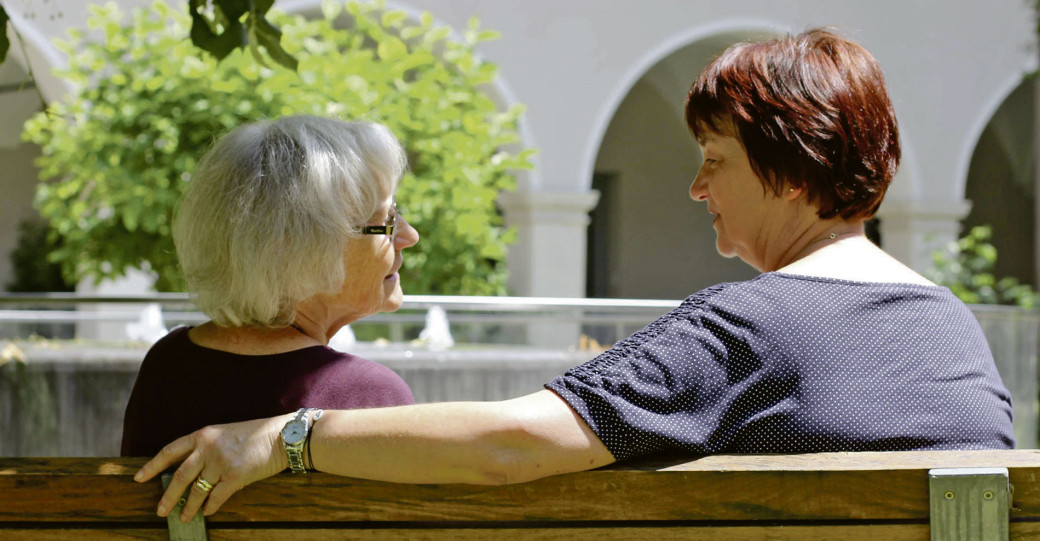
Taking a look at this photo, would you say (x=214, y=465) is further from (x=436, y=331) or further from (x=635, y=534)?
(x=436, y=331)

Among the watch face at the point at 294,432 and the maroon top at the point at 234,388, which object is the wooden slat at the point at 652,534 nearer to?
the watch face at the point at 294,432

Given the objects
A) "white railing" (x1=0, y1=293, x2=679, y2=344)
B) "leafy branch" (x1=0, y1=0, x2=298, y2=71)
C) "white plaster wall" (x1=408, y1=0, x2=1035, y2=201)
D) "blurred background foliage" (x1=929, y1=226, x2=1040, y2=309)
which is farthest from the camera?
"white plaster wall" (x1=408, y1=0, x2=1035, y2=201)

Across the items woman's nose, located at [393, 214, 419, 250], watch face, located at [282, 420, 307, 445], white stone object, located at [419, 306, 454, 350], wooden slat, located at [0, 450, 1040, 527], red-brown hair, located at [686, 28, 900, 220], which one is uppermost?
red-brown hair, located at [686, 28, 900, 220]

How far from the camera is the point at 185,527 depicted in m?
1.38

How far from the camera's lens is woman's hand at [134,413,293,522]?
1361 millimetres

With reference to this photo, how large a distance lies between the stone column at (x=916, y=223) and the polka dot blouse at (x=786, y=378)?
11.6m

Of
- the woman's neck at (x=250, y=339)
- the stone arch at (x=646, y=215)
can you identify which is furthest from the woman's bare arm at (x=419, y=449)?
the stone arch at (x=646, y=215)

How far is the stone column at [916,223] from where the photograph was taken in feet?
41.6

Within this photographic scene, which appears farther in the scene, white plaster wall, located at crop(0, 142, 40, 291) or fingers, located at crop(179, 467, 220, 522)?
Answer: white plaster wall, located at crop(0, 142, 40, 291)

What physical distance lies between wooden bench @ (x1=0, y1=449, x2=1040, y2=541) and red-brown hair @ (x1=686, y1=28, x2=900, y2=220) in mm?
503

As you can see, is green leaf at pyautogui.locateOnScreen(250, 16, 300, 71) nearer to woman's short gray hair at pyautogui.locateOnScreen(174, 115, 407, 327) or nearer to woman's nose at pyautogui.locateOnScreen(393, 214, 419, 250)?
woman's nose at pyautogui.locateOnScreen(393, 214, 419, 250)

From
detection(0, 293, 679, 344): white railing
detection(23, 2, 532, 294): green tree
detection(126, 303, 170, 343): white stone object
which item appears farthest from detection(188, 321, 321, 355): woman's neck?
detection(23, 2, 532, 294): green tree

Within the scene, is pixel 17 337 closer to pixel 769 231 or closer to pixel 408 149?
pixel 408 149

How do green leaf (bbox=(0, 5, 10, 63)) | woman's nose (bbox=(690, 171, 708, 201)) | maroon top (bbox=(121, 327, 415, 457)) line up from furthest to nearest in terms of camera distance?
1. green leaf (bbox=(0, 5, 10, 63))
2. woman's nose (bbox=(690, 171, 708, 201))
3. maroon top (bbox=(121, 327, 415, 457))
